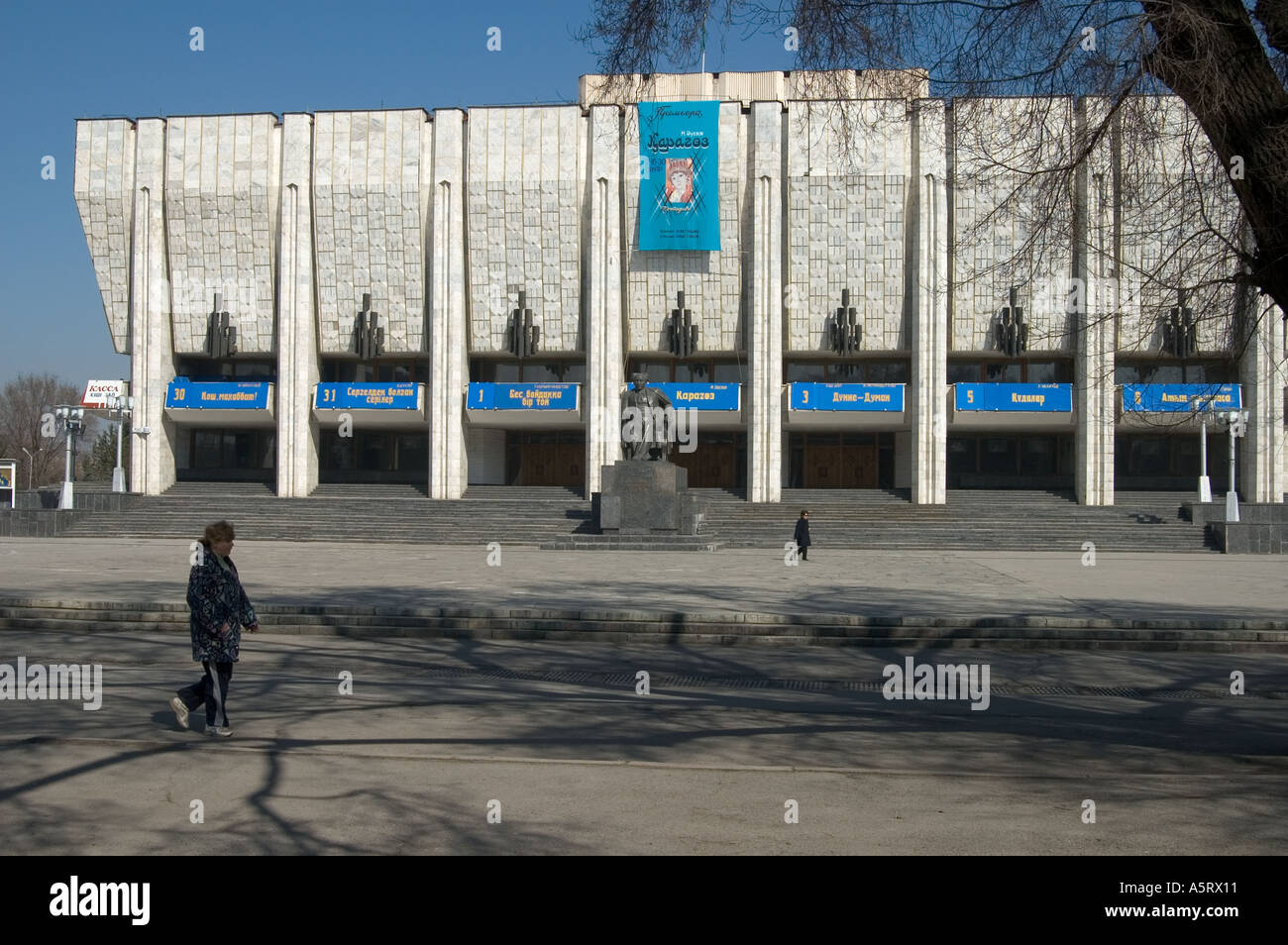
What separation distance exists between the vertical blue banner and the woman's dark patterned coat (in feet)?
114

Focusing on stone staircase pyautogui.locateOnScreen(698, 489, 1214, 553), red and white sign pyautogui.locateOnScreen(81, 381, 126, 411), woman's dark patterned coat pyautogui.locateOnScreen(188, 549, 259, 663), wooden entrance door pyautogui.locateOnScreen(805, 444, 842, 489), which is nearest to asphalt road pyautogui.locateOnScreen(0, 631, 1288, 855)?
woman's dark patterned coat pyautogui.locateOnScreen(188, 549, 259, 663)

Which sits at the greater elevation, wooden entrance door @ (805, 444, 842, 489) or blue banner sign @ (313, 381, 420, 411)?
blue banner sign @ (313, 381, 420, 411)

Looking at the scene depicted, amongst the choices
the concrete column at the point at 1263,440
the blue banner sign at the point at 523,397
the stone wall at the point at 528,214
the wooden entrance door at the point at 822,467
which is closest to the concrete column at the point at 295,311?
the stone wall at the point at 528,214

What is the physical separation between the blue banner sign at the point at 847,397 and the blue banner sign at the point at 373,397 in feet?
49.0

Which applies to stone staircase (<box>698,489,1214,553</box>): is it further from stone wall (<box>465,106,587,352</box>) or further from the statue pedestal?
stone wall (<box>465,106,587,352</box>)

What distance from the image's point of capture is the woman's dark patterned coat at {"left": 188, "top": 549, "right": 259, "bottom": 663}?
732 cm

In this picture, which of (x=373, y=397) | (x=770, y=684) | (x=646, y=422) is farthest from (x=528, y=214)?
(x=770, y=684)

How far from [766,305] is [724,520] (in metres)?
9.83

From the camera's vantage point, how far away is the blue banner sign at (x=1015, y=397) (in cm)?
4041

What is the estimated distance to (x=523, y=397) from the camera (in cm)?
4216

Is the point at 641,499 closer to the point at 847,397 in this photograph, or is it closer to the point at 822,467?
the point at 847,397

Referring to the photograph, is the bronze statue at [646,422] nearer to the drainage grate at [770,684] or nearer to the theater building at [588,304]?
the theater building at [588,304]
